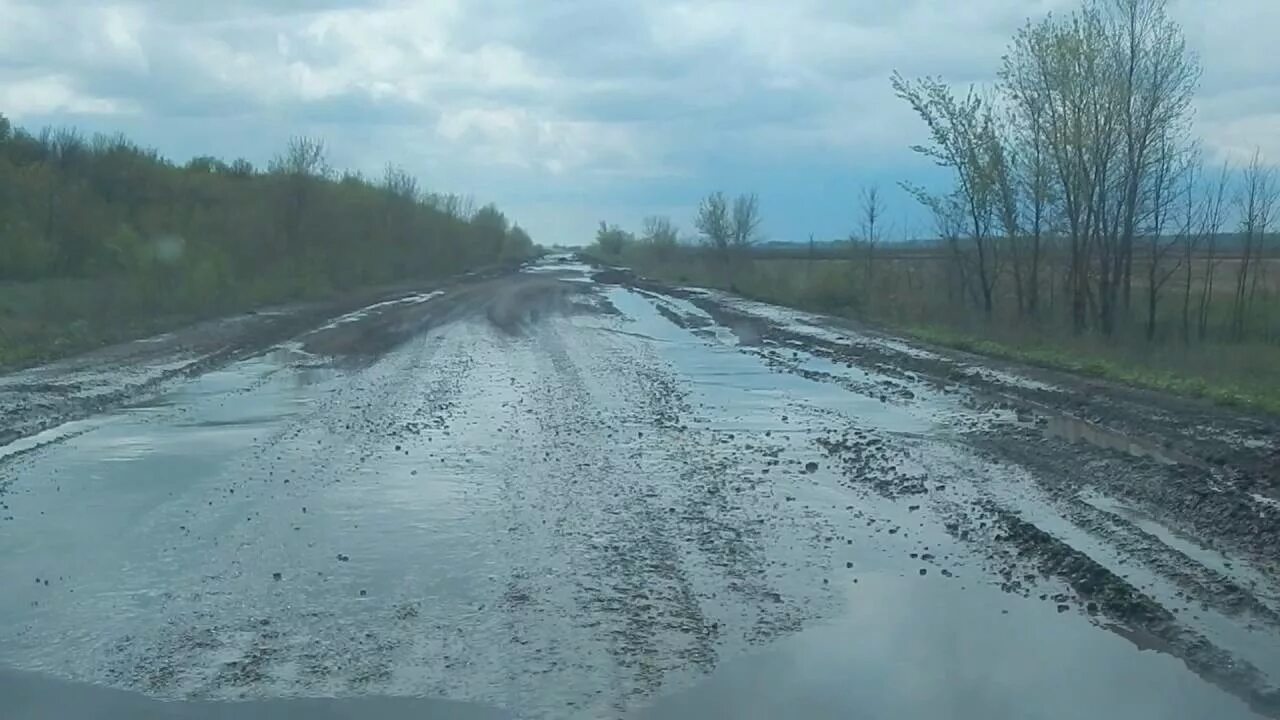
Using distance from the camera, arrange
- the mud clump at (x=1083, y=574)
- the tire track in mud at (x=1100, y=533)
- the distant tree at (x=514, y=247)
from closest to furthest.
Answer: the tire track in mud at (x=1100, y=533) < the mud clump at (x=1083, y=574) < the distant tree at (x=514, y=247)

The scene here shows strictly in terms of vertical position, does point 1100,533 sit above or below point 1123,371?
above

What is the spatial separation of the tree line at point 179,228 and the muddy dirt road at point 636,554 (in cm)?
2648

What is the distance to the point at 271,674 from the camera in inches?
282

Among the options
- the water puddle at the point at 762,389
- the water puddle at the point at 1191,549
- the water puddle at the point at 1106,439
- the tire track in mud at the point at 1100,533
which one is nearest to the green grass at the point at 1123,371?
the water puddle at the point at 1106,439

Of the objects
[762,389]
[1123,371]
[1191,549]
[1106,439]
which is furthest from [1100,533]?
[1123,371]

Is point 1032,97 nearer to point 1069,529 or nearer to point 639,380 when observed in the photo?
point 639,380

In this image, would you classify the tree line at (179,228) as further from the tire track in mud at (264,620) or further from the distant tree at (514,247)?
the distant tree at (514,247)

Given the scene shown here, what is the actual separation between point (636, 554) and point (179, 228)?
165ft

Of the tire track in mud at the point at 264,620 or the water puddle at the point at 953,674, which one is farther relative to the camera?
the tire track in mud at the point at 264,620

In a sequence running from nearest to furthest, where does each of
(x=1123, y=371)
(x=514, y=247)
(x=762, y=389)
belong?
(x=762, y=389) < (x=1123, y=371) < (x=514, y=247)

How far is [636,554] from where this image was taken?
991 centimetres

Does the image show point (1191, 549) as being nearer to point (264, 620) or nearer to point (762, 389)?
point (264, 620)

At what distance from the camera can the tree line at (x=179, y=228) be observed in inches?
1847

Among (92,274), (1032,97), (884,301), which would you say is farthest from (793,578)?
(92,274)
